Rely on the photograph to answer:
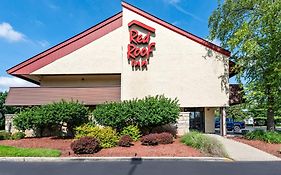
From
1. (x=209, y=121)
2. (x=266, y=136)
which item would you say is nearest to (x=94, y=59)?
(x=209, y=121)

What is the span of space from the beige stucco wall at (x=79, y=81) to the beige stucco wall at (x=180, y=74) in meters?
2.39

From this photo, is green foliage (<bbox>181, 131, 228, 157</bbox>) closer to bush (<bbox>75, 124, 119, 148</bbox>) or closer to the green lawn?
bush (<bbox>75, 124, 119, 148</bbox>)

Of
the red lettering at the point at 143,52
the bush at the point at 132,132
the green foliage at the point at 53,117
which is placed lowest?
the bush at the point at 132,132

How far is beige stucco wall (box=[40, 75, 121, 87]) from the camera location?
75.2ft

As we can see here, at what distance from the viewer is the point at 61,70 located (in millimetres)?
21562

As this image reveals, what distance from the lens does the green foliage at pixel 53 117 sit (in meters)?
17.5

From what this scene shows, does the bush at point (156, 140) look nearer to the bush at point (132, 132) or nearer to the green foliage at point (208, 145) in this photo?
the green foliage at point (208, 145)

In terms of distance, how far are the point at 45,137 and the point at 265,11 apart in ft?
53.0

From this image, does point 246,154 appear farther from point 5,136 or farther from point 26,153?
point 5,136

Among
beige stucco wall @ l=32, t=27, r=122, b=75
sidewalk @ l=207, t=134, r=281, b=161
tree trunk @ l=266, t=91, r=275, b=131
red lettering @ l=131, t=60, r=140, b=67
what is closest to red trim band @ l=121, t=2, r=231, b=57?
beige stucco wall @ l=32, t=27, r=122, b=75

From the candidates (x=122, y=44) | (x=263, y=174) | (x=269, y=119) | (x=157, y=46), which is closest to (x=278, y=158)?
(x=263, y=174)

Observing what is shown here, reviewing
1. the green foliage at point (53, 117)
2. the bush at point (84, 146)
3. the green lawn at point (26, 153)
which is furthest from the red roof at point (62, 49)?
the bush at point (84, 146)

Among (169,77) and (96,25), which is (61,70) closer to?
(96,25)

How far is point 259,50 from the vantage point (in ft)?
61.8
